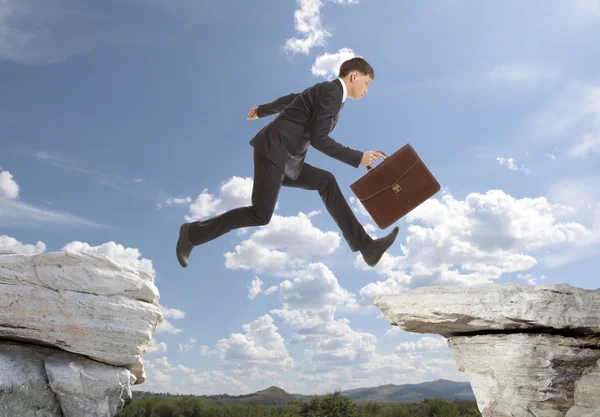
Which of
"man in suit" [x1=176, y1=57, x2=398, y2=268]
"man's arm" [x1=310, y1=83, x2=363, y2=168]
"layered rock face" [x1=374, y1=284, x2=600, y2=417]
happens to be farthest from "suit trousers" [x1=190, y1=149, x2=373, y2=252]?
"layered rock face" [x1=374, y1=284, x2=600, y2=417]

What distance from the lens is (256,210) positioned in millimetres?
6465

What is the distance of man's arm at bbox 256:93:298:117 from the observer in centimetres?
698

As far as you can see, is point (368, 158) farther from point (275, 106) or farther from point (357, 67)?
point (275, 106)

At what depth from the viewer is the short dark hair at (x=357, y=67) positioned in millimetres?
6418

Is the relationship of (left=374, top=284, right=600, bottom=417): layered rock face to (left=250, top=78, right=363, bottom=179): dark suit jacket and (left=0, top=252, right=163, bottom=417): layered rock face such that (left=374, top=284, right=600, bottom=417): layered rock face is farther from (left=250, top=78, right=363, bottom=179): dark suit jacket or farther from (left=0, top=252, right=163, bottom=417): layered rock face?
(left=0, top=252, right=163, bottom=417): layered rock face

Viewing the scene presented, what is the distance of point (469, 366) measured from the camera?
18.0 feet

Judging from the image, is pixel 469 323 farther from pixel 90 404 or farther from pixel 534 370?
pixel 90 404

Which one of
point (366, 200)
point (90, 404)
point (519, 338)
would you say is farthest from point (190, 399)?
point (519, 338)

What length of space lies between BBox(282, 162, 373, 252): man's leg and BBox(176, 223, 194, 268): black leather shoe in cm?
145

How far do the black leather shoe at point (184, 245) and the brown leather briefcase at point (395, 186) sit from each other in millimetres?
2305

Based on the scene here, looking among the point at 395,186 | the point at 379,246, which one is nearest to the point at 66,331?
the point at 379,246

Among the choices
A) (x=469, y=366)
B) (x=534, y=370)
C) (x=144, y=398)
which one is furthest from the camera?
(x=144, y=398)

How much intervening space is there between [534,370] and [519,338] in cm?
33

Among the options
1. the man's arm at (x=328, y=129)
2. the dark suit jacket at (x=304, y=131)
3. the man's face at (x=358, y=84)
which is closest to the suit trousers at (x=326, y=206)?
the dark suit jacket at (x=304, y=131)
